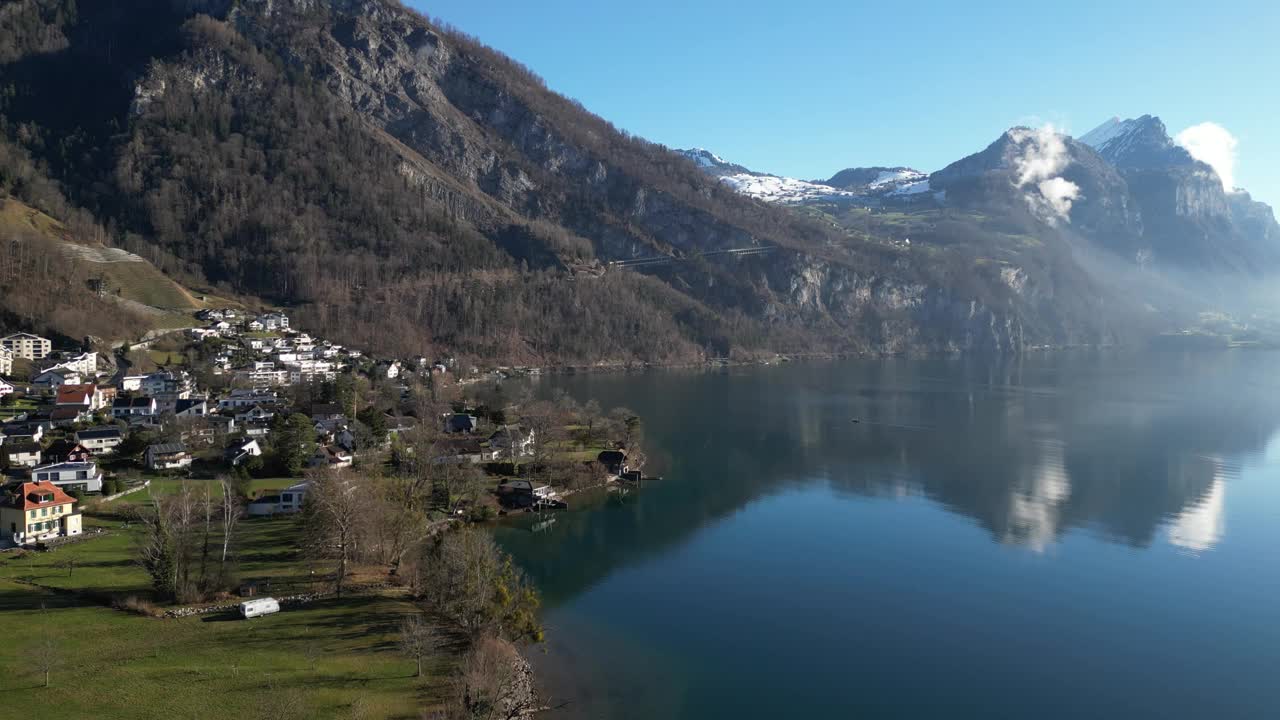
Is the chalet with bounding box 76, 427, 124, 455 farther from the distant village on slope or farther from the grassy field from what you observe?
the grassy field

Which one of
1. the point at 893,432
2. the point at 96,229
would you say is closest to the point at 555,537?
the point at 893,432

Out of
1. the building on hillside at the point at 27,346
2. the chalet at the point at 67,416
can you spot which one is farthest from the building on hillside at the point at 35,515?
the building on hillside at the point at 27,346

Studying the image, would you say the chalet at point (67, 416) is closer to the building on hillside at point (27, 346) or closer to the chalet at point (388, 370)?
the building on hillside at point (27, 346)

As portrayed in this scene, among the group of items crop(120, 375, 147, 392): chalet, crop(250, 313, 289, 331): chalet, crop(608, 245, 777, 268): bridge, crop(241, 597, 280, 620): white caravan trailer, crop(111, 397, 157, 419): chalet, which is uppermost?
crop(608, 245, 777, 268): bridge

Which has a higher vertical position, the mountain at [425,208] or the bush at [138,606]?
the mountain at [425,208]

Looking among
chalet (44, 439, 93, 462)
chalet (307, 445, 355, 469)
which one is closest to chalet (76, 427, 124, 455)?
chalet (44, 439, 93, 462)

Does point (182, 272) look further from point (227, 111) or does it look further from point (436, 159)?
point (436, 159)
